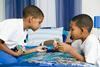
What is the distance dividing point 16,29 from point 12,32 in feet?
0.17

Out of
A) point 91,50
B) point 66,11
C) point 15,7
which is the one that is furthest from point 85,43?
point 15,7

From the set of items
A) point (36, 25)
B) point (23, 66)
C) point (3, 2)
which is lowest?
A: point (23, 66)

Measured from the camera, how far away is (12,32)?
192cm

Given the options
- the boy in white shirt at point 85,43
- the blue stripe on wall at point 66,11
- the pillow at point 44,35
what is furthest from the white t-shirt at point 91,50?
the blue stripe on wall at point 66,11

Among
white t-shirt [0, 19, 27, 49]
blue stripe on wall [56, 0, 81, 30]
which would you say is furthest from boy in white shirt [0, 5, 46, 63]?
blue stripe on wall [56, 0, 81, 30]

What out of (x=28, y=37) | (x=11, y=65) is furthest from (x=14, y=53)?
(x=28, y=37)

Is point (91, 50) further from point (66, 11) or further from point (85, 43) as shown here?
point (66, 11)

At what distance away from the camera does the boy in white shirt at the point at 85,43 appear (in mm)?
1704

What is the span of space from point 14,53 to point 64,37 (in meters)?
1.20

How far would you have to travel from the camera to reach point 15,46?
2.06 metres

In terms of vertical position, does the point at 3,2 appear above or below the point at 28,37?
above

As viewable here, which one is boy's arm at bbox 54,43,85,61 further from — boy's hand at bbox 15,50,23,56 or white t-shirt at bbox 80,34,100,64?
boy's hand at bbox 15,50,23,56

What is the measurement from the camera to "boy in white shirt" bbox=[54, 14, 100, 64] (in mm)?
1704

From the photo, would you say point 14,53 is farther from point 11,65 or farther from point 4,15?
point 4,15
